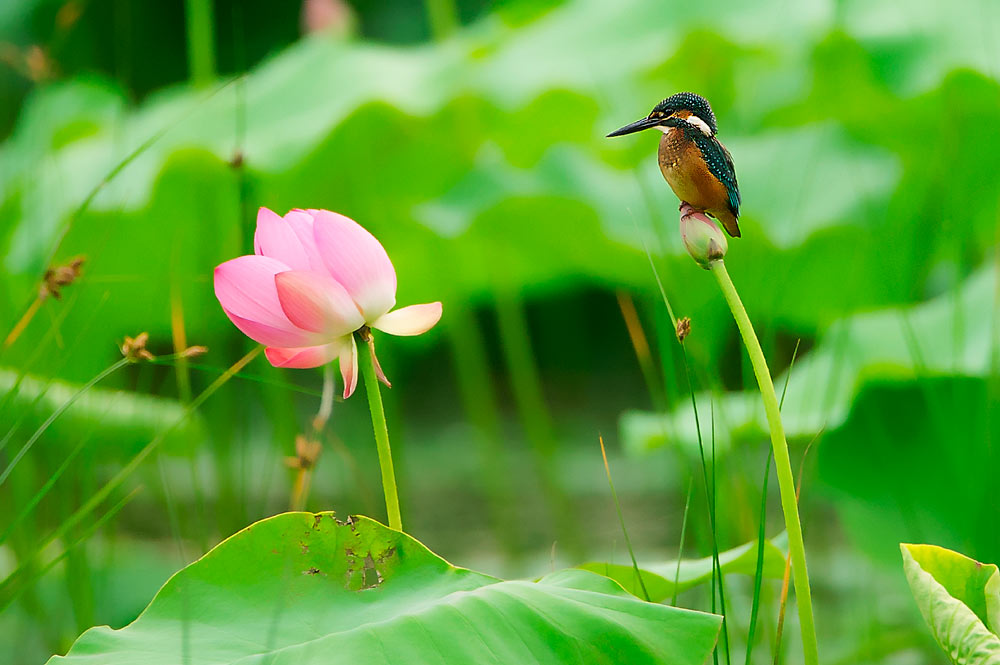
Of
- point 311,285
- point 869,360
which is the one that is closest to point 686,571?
point 311,285

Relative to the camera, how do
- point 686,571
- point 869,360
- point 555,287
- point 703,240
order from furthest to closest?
1. point 555,287
2. point 869,360
3. point 686,571
4. point 703,240

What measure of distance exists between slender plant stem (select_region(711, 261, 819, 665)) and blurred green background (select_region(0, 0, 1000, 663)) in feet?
0.49

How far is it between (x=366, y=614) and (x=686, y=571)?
167 mm

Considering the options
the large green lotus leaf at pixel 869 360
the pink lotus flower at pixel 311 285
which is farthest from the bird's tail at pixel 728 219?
the large green lotus leaf at pixel 869 360

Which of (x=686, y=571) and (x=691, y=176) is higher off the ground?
(x=691, y=176)

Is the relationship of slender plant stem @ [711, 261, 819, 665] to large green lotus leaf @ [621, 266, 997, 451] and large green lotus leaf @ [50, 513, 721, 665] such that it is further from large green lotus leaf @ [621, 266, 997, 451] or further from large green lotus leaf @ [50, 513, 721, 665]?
large green lotus leaf @ [621, 266, 997, 451]

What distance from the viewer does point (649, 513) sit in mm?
1234

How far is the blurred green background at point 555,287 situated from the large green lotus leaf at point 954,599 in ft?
0.49

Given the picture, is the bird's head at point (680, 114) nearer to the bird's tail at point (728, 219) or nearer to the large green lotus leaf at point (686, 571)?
the bird's tail at point (728, 219)

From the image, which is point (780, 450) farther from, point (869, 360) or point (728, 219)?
point (869, 360)

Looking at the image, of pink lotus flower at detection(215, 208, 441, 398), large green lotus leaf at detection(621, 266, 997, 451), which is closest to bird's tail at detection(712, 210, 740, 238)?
pink lotus flower at detection(215, 208, 441, 398)

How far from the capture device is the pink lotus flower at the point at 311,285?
0.31 meters

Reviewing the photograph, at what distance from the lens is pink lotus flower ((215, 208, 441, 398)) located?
1.03ft

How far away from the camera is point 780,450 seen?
0.30 m
